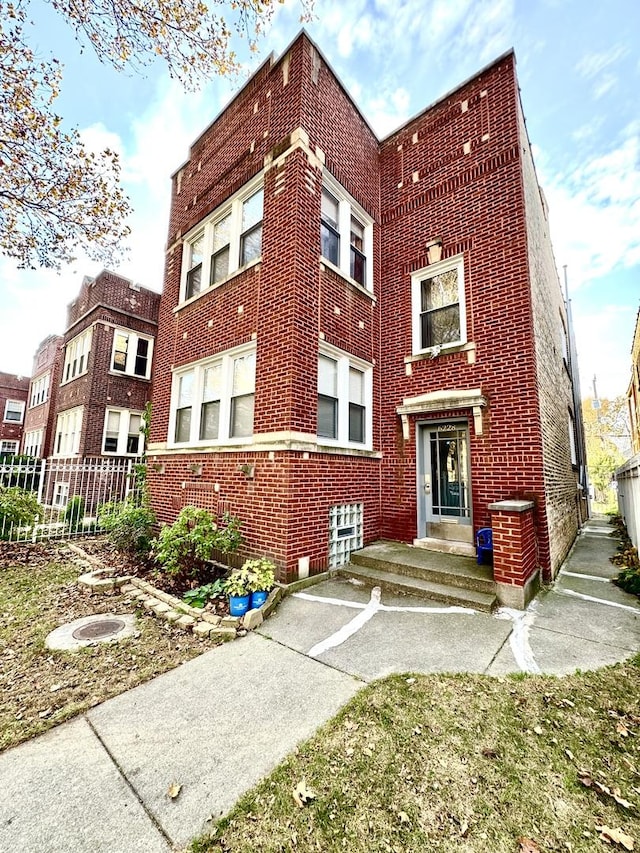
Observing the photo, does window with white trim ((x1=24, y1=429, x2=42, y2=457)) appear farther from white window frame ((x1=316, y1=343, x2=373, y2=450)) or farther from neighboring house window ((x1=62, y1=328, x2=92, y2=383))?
white window frame ((x1=316, y1=343, x2=373, y2=450))

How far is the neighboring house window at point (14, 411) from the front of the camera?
27.8 m

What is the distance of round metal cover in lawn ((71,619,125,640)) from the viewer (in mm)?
4098

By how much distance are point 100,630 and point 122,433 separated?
1302 cm

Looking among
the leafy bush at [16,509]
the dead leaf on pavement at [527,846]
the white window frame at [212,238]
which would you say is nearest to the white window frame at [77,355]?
the leafy bush at [16,509]

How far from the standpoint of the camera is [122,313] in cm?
1602

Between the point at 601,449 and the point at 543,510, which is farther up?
the point at 601,449

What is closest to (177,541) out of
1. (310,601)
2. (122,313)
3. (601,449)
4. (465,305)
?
(310,601)

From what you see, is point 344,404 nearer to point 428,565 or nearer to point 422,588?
point 428,565

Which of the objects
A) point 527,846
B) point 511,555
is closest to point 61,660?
point 527,846

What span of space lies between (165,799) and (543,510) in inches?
229

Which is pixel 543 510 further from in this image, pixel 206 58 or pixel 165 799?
pixel 206 58

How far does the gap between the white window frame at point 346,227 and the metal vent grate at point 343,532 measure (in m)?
4.51

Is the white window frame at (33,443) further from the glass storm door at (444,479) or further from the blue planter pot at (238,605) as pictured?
the glass storm door at (444,479)

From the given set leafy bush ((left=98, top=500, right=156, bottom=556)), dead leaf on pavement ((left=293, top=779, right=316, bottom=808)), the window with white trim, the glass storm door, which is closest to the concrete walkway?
dead leaf on pavement ((left=293, top=779, right=316, bottom=808))
